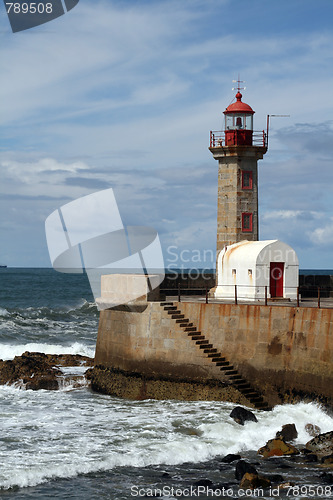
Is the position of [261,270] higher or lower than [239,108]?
lower

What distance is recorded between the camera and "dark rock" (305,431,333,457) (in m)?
14.9

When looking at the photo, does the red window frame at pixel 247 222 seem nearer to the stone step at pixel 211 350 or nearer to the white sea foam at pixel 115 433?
the stone step at pixel 211 350

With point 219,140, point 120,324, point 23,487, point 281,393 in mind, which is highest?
point 219,140

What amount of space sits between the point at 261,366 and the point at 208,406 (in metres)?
1.74

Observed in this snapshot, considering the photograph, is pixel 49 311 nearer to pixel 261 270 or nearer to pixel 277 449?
pixel 261 270

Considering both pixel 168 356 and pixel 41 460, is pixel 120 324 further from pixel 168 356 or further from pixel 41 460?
pixel 41 460

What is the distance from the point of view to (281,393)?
58.2 ft

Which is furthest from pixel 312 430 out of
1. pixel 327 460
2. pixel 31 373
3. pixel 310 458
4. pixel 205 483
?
pixel 31 373

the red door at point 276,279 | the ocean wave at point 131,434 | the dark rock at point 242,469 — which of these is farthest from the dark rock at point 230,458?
the red door at point 276,279

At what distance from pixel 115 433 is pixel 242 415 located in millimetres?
3093

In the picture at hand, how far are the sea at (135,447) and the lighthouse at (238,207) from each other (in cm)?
524

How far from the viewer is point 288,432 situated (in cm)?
1596

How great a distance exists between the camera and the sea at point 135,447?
12.7 m

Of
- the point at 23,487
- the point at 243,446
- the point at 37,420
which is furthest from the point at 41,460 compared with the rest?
the point at 243,446
